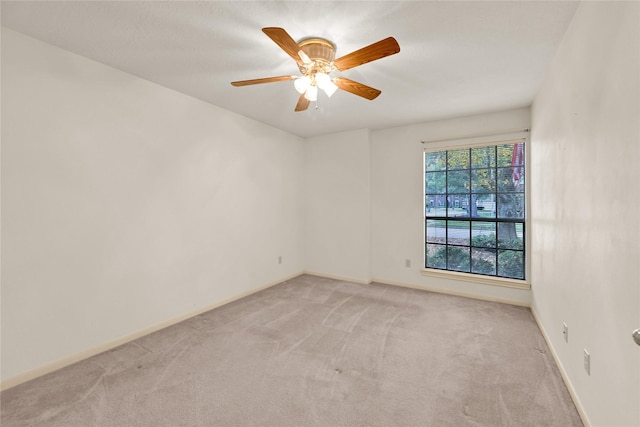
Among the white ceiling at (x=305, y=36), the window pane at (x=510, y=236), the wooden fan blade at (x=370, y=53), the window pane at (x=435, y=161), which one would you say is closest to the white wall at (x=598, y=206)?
the white ceiling at (x=305, y=36)

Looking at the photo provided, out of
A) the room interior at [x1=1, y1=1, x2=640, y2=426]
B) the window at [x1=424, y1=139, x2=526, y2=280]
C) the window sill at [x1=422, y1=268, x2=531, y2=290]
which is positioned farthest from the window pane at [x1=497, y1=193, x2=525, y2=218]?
Answer: the window sill at [x1=422, y1=268, x2=531, y2=290]

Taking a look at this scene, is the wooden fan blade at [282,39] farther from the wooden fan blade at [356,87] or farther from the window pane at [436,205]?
the window pane at [436,205]

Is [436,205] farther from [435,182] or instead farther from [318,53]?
[318,53]

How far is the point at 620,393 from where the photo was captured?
1211 millimetres

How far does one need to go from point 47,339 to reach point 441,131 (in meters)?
4.81

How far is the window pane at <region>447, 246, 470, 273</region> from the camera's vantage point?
3.98 metres

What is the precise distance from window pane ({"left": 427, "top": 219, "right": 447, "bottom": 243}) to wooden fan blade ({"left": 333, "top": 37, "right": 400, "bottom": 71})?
3.00 m

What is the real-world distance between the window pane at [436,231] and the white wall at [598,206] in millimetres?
1811

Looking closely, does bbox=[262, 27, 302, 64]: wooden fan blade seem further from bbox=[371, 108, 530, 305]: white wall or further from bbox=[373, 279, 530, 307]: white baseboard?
bbox=[373, 279, 530, 307]: white baseboard

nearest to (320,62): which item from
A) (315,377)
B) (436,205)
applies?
(315,377)

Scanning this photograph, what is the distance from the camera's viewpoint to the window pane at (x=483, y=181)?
3.77 meters

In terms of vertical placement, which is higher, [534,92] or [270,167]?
[534,92]

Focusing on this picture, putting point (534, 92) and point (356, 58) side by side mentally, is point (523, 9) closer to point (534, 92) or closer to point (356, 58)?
point (356, 58)

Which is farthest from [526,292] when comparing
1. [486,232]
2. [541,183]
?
[541,183]
